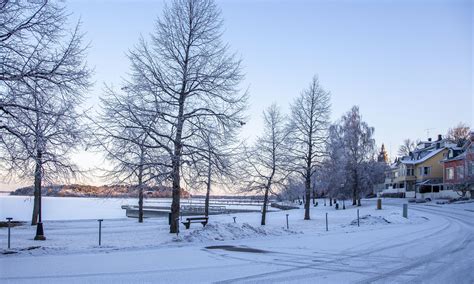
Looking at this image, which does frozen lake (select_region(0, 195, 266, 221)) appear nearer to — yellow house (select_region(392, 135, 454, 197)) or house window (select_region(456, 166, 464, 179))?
yellow house (select_region(392, 135, 454, 197))

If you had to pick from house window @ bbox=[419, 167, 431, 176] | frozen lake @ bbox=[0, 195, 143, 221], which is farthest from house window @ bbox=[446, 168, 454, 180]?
frozen lake @ bbox=[0, 195, 143, 221]

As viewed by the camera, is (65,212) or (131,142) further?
(65,212)

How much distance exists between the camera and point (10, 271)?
10203 mm

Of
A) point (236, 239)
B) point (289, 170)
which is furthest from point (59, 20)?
point (289, 170)

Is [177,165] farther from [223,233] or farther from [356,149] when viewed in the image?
[356,149]

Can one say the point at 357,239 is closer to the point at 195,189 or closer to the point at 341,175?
the point at 195,189

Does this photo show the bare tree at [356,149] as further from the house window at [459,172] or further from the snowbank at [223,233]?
the snowbank at [223,233]

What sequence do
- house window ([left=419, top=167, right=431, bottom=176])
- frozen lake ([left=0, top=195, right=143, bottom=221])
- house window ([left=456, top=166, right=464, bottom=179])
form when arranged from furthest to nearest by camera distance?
house window ([left=419, top=167, right=431, bottom=176]) < house window ([left=456, top=166, right=464, bottom=179]) < frozen lake ([left=0, top=195, right=143, bottom=221])

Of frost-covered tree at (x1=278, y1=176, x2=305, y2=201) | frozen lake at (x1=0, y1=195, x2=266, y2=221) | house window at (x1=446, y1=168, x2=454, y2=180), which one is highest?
house window at (x1=446, y1=168, x2=454, y2=180)

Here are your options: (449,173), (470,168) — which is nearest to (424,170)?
(449,173)

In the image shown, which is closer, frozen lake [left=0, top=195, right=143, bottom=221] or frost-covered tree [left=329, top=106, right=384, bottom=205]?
frozen lake [left=0, top=195, right=143, bottom=221]

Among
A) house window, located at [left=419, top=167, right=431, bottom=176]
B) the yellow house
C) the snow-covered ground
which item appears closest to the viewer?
the snow-covered ground

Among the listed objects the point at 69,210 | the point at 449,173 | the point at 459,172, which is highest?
the point at 459,172

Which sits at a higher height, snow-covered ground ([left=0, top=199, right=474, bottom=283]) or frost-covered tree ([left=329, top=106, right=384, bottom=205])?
frost-covered tree ([left=329, top=106, right=384, bottom=205])
